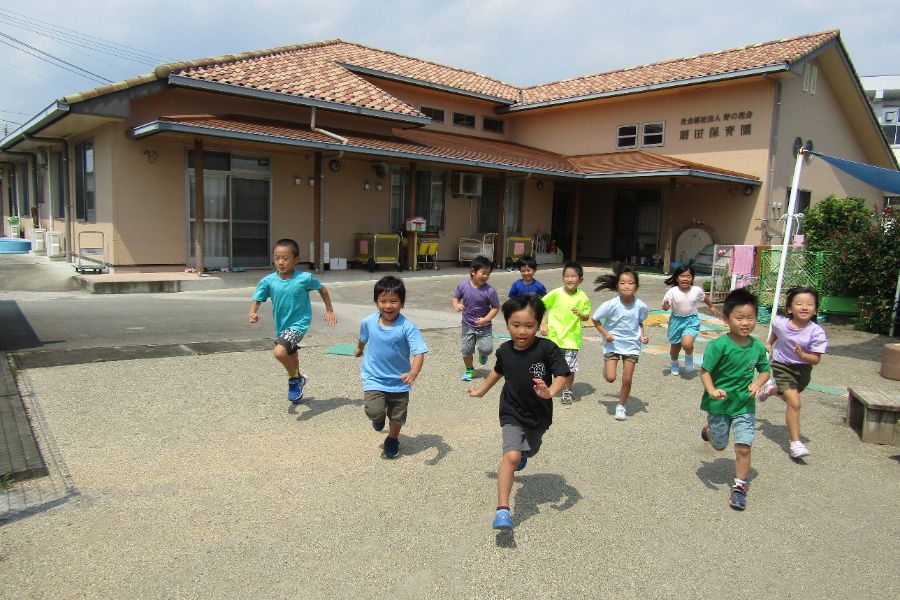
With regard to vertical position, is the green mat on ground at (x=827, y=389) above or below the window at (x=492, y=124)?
below

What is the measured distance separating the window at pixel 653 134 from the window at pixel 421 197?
285 inches

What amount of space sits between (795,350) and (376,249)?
1189 cm

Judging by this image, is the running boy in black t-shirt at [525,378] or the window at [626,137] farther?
the window at [626,137]

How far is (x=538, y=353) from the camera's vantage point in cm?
369

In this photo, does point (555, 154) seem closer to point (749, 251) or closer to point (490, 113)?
point (490, 113)

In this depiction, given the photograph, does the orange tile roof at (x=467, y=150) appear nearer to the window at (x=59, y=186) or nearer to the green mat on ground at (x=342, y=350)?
the green mat on ground at (x=342, y=350)

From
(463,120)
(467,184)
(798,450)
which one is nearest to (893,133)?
(463,120)

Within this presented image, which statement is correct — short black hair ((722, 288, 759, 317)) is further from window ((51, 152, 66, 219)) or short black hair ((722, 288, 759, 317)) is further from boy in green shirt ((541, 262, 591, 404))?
window ((51, 152, 66, 219))

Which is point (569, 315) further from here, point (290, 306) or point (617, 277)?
point (290, 306)

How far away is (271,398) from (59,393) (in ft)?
5.95

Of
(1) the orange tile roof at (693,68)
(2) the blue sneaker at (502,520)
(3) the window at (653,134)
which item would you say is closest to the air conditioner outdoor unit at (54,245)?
(1) the orange tile roof at (693,68)

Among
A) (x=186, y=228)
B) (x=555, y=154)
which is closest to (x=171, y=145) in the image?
(x=186, y=228)

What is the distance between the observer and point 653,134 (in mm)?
20453

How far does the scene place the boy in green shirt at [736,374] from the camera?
4129mm
